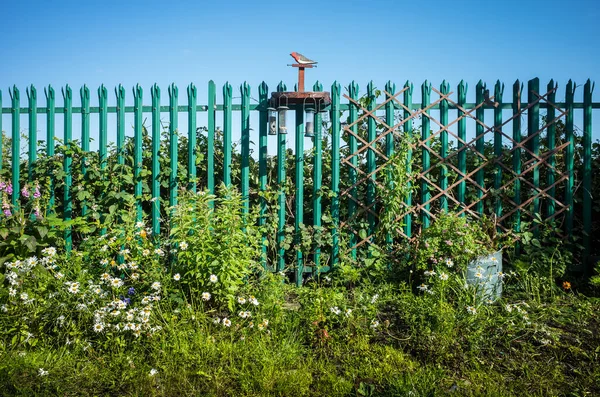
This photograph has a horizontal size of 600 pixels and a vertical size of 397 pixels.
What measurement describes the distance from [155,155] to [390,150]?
2364mm

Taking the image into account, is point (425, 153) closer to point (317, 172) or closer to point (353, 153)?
point (353, 153)

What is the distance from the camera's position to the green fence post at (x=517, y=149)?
16.8ft

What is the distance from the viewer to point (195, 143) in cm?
518

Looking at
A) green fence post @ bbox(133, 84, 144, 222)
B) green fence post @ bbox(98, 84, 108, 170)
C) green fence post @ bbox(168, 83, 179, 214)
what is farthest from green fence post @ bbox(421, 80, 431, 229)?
green fence post @ bbox(98, 84, 108, 170)

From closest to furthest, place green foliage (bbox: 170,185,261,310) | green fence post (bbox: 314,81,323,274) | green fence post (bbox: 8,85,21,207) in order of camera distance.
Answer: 1. green foliage (bbox: 170,185,261,310)
2. green fence post (bbox: 314,81,323,274)
3. green fence post (bbox: 8,85,21,207)

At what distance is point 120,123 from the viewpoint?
17.3 feet

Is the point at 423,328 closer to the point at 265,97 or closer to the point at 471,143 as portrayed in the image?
the point at 471,143

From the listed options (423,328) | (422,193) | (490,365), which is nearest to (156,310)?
(423,328)

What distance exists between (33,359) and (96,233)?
2.43 m

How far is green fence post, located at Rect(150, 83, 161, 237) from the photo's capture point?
5184 millimetres

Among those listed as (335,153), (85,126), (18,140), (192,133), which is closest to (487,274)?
(335,153)

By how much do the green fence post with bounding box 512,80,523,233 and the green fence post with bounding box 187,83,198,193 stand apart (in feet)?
A: 10.5

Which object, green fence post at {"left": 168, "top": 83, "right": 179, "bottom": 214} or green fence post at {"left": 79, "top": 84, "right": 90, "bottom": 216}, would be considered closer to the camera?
green fence post at {"left": 168, "top": 83, "right": 179, "bottom": 214}

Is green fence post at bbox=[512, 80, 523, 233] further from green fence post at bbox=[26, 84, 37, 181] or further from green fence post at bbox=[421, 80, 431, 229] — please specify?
green fence post at bbox=[26, 84, 37, 181]
